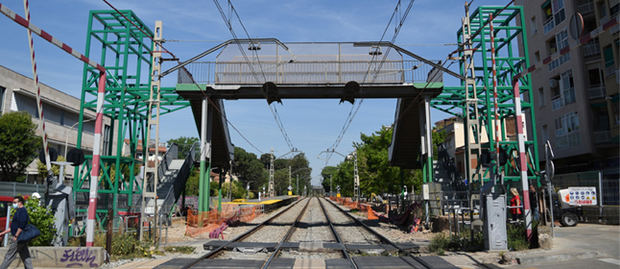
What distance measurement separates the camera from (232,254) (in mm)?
12461

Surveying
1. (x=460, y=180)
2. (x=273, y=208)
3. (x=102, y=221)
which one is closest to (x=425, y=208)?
(x=460, y=180)

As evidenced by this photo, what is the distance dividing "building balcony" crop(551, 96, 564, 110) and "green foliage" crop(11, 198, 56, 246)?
34575 mm

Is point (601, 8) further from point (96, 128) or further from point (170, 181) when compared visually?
point (96, 128)

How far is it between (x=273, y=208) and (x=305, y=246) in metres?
30.4

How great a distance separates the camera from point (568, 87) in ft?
103

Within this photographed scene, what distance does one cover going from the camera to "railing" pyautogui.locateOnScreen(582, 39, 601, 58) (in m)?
29.3

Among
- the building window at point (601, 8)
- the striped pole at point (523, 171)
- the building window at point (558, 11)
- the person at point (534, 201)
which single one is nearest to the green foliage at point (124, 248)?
the striped pole at point (523, 171)

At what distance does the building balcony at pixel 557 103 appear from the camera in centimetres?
3262

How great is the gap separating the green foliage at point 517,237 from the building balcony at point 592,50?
74.5 ft

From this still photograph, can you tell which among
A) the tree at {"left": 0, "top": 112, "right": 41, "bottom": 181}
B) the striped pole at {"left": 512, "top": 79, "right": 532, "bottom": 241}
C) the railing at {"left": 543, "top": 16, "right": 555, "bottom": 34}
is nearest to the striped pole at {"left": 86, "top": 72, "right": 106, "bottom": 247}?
the striped pole at {"left": 512, "top": 79, "right": 532, "bottom": 241}

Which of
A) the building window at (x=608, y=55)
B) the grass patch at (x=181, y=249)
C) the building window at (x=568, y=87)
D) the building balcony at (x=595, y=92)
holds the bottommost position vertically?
the grass patch at (x=181, y=249)

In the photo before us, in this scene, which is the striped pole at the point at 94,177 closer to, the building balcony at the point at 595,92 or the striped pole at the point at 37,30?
the striped pole at the point at 37,30

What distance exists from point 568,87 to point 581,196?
14.1 metres

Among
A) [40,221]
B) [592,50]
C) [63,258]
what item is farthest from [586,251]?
[592,50]
